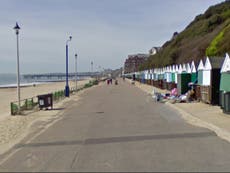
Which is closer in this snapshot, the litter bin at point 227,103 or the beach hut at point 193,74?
the litter bin at point 227,103

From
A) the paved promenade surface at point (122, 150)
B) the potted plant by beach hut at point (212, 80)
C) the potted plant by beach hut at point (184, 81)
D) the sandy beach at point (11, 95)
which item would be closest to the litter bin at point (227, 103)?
the paved promenade surface at point (122, 150)

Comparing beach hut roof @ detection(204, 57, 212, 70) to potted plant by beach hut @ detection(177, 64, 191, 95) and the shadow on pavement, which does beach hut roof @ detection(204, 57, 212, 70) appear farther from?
the shadow on pavement

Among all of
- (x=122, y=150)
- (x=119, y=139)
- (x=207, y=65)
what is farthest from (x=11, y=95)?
(x=122, y=150)

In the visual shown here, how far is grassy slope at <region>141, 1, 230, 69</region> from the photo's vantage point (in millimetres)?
47059

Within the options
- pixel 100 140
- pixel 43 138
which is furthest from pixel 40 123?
pixel 100 140

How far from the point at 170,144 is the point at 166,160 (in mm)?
2416

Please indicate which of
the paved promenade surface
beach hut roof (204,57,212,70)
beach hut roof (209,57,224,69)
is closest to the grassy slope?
beach hut roof (204,57,212,70)

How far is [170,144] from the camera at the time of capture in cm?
1156

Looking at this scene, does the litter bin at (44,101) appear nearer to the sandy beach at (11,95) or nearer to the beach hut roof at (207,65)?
the sandy beach at (11,95)

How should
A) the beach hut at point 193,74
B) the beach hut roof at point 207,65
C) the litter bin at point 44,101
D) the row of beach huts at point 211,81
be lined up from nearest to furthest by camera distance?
the row of beach huts at point 211,81 → the beach hut roof at point 207,65 → the litter bin at point 44,101 → the beach hut at point 193,74

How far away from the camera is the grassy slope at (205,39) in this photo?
1853 inches

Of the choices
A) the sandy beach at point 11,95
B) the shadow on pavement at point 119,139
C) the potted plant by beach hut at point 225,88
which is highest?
the potted plant by beach hut at point 225,88

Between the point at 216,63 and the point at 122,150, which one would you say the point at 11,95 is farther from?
the point at 122,150

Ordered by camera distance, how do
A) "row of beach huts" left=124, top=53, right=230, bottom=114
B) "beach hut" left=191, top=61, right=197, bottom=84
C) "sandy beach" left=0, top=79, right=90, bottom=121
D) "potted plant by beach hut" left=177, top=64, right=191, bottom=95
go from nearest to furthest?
"row of beach huts" left=124, top=53, right=230, bottom=114 → "sandy beach" left=0, top=79, right=90, bottom=121 → "beach hut" left=191, top=61, right=197, bottom=84 → "potted plant by beach hut" left=177, top=64, right=191, bottom=95
